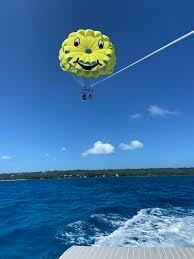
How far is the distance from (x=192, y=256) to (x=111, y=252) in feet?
7.01

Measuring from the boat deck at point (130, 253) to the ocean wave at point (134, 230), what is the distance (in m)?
6.44

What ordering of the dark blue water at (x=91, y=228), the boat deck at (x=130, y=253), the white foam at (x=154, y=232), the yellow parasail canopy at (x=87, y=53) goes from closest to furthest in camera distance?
the boat deck at (x=130, y=253)
the yellow parasail canopy at (x=87, y=53)
the white foam at (x=154, y=232)
the dark blue water at (x=91, y=228)

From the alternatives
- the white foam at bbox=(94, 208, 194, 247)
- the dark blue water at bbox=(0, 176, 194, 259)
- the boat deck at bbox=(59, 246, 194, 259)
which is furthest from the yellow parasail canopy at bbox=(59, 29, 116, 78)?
the boat deck at bbox=(59, 246, 194, 259)

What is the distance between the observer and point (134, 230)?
1930 cm

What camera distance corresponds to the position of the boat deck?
9727 mm

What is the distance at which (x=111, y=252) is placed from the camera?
402 inches

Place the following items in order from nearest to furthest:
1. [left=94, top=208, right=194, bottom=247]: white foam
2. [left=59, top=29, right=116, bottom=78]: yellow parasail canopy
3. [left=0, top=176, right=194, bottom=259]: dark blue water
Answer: [left=59, top=29, right=116, bottom=78]: yellow parasail canopy, [left=94, top=208, right=194, bottom=247]: white foam, [left=0, top=176, right=194, bottom=259]: dark blue water

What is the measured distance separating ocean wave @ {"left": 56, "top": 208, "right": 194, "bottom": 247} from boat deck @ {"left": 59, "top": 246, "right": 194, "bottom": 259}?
21.1ft

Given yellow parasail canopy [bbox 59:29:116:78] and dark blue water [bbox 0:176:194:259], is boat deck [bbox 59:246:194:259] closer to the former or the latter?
dark blue water [bbox 0:176:194:259]

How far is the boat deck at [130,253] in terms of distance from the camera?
31.9 ft

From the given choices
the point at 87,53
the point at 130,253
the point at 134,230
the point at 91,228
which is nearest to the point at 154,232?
the point at 134,230

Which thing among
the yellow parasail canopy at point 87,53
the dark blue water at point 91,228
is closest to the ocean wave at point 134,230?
the dark blue water at point 91,228

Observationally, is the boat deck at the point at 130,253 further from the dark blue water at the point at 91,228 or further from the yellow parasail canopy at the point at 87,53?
the yellow parasail canopy at the point at 87,53

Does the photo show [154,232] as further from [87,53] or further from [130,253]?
[87,53]
